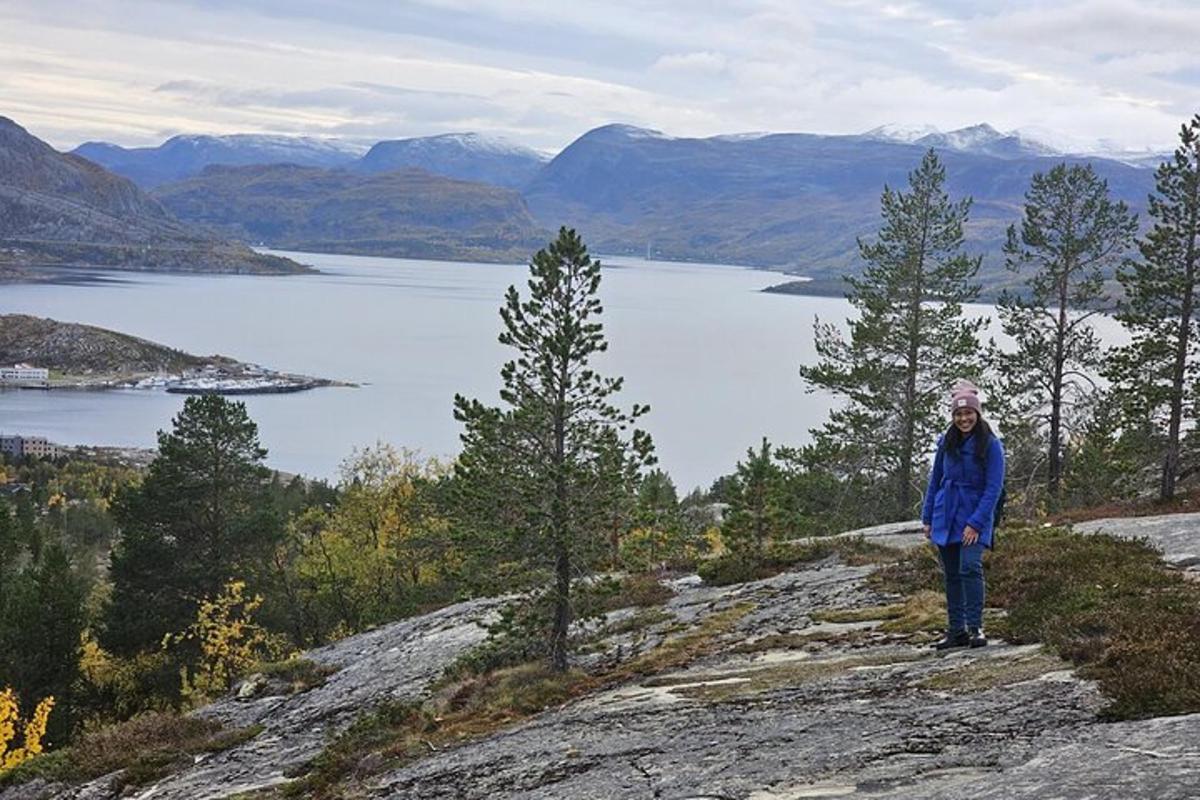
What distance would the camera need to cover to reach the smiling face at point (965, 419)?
9.84 meters

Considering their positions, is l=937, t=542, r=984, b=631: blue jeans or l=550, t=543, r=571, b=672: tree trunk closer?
l=937, t=542, r=984, b=631: blue jeans

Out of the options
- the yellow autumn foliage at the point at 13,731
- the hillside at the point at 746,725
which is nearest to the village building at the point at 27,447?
the yellow autumn foliage at the point at 13,731

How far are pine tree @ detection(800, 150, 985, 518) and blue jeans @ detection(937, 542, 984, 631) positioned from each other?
72.4ft

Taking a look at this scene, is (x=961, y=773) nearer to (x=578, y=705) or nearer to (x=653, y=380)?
(x=578, y=705)

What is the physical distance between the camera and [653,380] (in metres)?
160

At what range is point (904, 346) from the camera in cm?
3228

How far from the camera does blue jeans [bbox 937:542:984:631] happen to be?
32.9 feet

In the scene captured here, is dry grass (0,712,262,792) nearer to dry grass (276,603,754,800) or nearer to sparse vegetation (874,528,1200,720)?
dry grass (276,603,754,800)

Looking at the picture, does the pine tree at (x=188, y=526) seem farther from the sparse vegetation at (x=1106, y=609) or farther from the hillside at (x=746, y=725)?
the sparse vegetation at (x=1106, y=609)

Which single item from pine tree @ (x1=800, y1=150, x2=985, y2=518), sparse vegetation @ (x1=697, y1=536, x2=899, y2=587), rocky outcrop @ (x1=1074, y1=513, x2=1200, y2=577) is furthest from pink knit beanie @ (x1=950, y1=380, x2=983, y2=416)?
pine tree @ (x1=800, y1=150, x2=985, y2=518)

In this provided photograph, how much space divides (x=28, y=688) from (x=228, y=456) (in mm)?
10133

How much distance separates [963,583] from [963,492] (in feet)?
3.58

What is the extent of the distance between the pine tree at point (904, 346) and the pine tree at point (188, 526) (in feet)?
69.8

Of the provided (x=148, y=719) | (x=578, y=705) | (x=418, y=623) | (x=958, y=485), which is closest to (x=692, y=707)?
(x=578, y=705)
